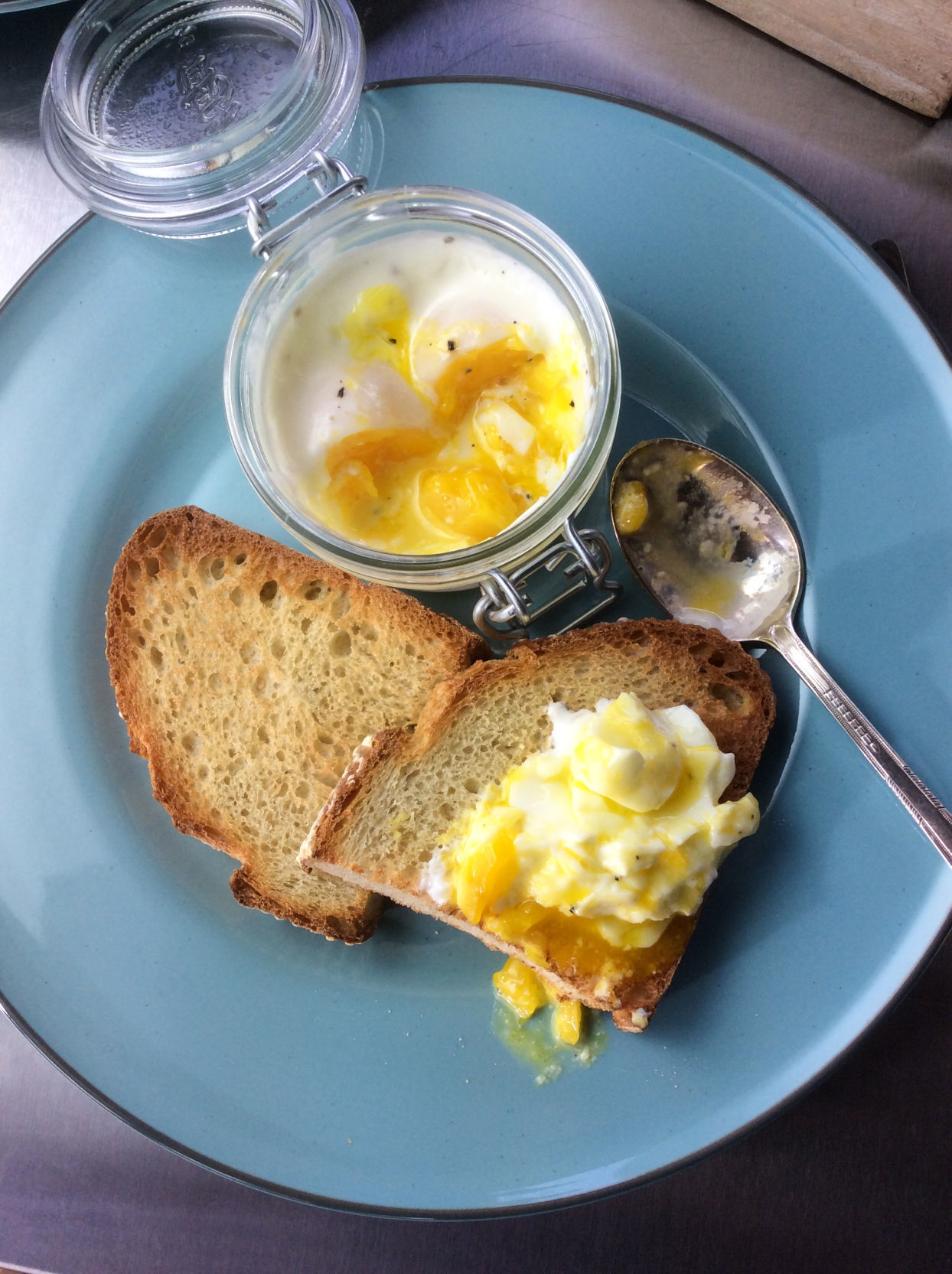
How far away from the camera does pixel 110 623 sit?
183 cm

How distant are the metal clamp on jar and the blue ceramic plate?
15cm

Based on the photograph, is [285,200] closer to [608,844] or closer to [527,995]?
[608,844]

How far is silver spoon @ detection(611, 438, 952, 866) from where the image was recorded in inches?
67.3

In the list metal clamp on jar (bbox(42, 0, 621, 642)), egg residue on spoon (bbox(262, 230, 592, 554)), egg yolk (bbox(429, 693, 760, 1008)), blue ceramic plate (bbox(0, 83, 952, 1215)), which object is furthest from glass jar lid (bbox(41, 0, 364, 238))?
egg yolk (bbox(429, 693, 760, 1008))

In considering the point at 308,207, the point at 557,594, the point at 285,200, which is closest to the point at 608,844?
the point at 557,594

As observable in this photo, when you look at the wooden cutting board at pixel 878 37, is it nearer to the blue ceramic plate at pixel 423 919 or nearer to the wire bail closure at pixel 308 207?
the blue ceramic plate at pixel 423 919

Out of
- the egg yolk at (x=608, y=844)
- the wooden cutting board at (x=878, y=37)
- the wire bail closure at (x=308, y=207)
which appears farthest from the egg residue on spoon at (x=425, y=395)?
the wooden cutting board at (x=878, y=37)

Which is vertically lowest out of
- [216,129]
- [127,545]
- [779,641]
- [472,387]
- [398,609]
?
[779,641]

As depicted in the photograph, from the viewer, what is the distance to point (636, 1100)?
163 cm

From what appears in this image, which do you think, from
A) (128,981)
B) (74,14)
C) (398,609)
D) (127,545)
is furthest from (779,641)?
(74,14)

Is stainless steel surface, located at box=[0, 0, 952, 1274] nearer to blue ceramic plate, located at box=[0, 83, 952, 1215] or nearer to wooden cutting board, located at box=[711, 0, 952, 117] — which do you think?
wooden cutting board, located at box=[711, 0, 952, 117]

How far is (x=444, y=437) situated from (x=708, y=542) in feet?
1.64

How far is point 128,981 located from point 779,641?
1301 millimetres

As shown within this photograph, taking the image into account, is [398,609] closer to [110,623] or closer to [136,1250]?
[110,623]
